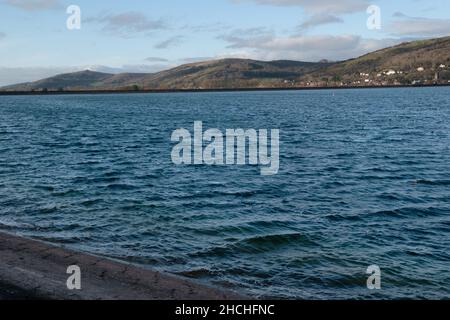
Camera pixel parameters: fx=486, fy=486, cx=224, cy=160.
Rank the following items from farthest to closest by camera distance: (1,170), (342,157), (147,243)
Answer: (342,157) → (1,170) → (147,243)

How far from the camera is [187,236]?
874 inches

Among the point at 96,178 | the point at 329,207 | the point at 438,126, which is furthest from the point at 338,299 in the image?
the point at 438,126

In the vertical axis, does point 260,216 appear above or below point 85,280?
below

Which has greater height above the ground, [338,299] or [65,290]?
[65,290]

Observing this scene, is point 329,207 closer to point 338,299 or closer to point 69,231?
point 338,299

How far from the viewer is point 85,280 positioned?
14.9 m

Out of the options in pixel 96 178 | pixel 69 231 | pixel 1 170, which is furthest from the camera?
pixel 1 170

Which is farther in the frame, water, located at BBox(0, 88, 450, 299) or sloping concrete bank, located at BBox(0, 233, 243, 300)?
water, located at BBox(0, 88, 450, 299)

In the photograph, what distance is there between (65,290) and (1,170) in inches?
1136

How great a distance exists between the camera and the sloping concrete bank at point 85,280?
13711 millimetres

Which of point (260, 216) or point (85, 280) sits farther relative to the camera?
point (260, 216)

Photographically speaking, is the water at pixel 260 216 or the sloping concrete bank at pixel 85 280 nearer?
the sloping concrete bank at pixel 85 280

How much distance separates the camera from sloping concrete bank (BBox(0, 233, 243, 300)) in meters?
13.7

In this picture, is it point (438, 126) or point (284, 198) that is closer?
point (284, 198)
